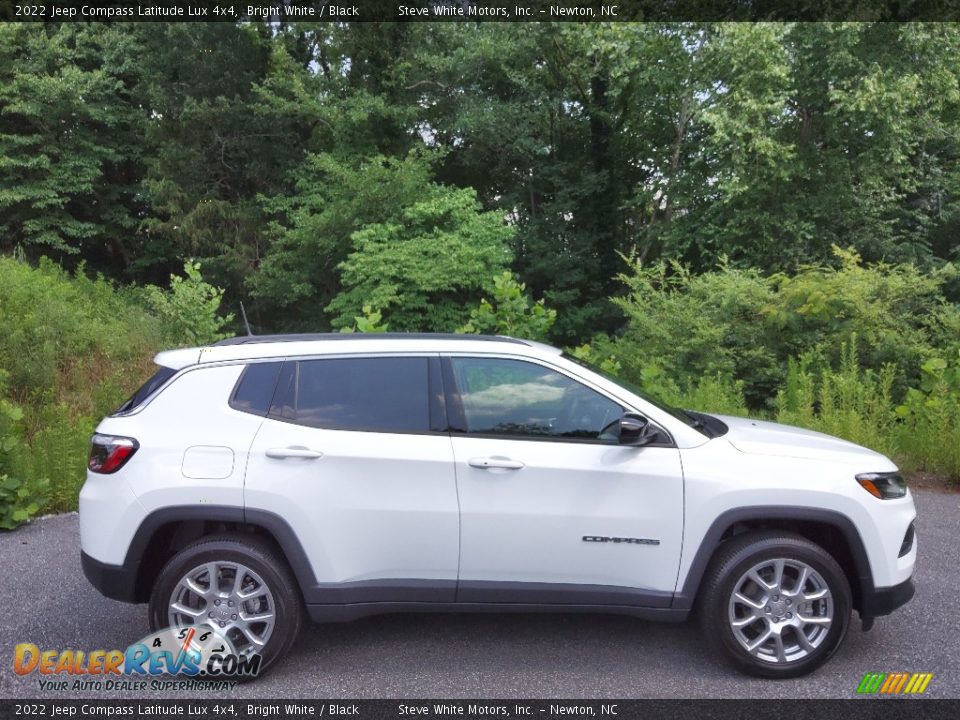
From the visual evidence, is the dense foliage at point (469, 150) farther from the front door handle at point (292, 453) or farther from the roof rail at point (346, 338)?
the front door handle at point (292, 453)

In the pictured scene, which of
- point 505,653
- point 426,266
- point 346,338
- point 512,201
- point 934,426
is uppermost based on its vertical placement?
point 512,201

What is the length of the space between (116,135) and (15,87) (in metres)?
3.21

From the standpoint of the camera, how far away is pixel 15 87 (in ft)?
63.0

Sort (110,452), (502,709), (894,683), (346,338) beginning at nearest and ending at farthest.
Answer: (502,709) < (894,683) < (110,452) < (346,338)

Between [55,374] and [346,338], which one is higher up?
[346,338]

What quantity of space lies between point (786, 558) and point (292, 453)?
2584 millimetres

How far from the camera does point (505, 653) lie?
4.34 metres

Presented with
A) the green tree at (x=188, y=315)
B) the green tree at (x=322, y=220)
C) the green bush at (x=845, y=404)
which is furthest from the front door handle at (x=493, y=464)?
the green tree at (x=322, y=220)

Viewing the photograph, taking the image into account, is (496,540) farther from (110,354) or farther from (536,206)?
(536,206)

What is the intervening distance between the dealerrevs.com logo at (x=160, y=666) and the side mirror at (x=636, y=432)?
2.19m

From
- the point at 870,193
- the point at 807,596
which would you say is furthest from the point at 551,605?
the point at 870,193

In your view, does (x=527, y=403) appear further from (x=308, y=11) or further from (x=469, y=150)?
(x=308, y=11)

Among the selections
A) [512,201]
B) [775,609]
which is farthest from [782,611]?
[512,201]

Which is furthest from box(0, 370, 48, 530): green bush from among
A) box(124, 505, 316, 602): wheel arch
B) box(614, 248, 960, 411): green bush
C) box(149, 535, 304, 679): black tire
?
box(614, 248, 960, 411): green bush
